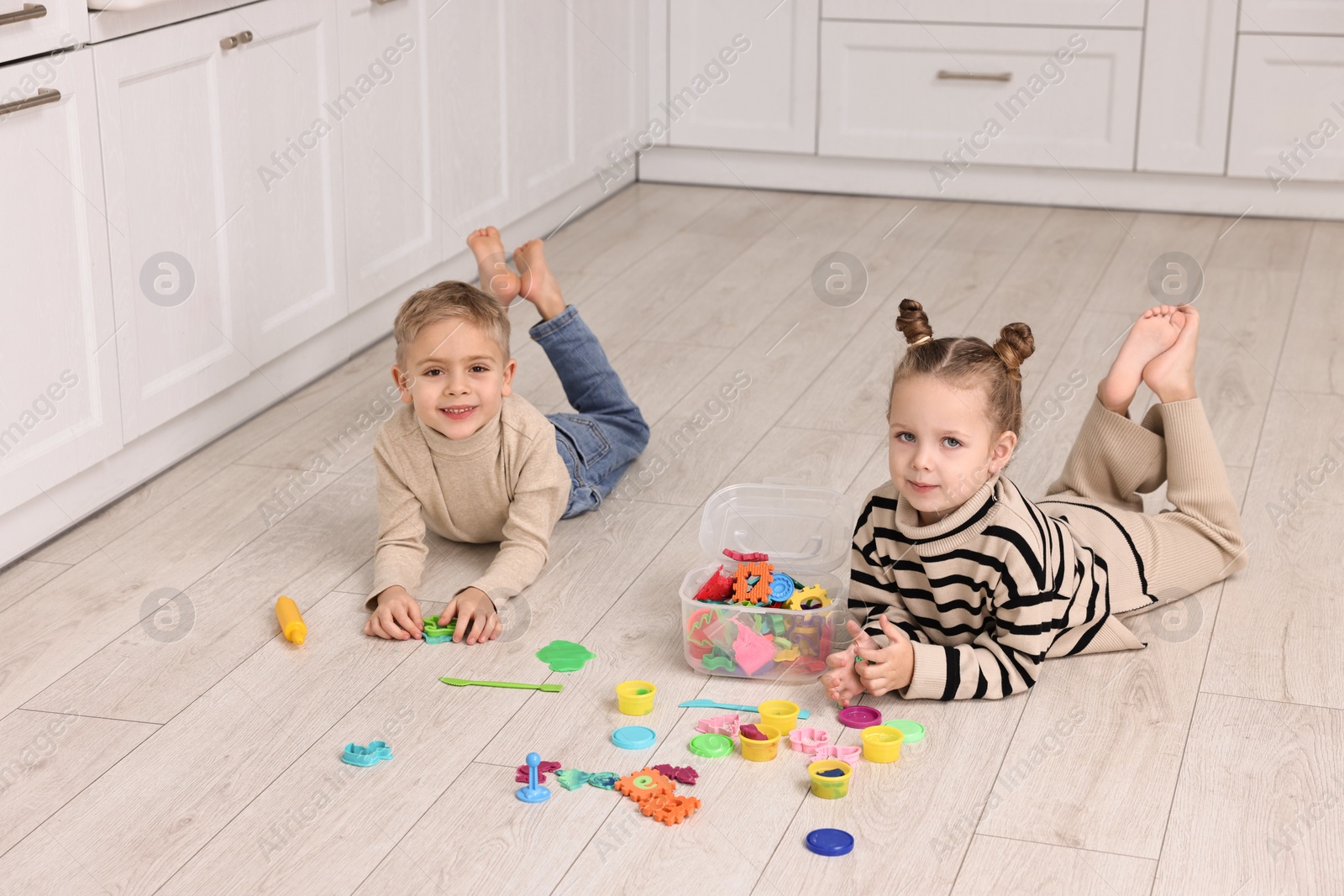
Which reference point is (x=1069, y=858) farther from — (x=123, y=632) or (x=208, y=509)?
(x=208, y=509)

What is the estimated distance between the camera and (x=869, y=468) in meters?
2.20

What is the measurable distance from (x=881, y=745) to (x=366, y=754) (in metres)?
0.51

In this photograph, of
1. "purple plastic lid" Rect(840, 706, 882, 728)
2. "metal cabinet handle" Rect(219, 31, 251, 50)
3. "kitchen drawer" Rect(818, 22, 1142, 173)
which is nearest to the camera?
"purple plastic lid" Rect(840, 706, 882, 728)

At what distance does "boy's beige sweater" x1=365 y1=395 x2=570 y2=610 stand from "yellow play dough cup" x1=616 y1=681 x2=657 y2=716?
0.96 feet

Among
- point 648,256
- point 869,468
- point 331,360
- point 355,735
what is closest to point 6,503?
point 355,735

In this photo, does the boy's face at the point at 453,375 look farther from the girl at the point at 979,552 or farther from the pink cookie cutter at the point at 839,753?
the pink cookie cutter at the point at 839,753

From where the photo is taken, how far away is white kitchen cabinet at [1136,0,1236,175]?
3.45 metres

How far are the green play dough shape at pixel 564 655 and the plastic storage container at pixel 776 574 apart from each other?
0.39ft

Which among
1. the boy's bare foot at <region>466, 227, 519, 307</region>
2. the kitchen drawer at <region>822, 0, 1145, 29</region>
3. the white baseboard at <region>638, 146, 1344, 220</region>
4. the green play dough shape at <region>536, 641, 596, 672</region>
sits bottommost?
the green play dough shape at <region>536, 641, 596, 672</region>

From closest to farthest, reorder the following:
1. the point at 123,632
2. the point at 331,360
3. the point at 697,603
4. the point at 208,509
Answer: the point at 697,603 < the point at 123,632 < the point at 208,509 < the point at 331,360

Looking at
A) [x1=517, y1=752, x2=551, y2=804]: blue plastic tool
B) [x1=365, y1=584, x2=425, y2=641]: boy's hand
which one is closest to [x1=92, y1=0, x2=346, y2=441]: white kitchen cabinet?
[x1=365, y1=584, x2=425, y2=641]: boy's hand

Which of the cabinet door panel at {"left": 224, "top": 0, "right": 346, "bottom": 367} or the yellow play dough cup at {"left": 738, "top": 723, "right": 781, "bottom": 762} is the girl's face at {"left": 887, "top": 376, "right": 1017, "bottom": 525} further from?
the cabinet door panel at {"left": 224, "top": 0, "right": 346, "bottom": 367}

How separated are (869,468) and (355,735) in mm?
958

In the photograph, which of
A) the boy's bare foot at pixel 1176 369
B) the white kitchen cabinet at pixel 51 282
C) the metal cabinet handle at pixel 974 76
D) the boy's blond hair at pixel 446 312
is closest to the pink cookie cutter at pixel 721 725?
the boy's blond hair at pixel 446 312
